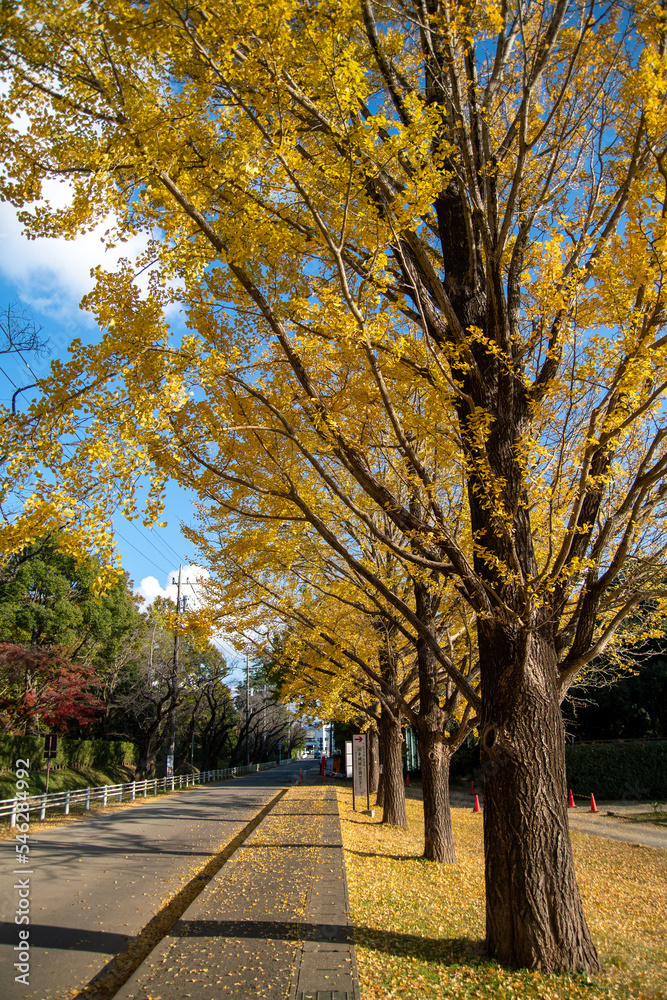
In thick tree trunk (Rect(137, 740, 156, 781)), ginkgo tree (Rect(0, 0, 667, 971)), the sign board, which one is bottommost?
thick tree trunk (Rect(137, 740, 156, 781))

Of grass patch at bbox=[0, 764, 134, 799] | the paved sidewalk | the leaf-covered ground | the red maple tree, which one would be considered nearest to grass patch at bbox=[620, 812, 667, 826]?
the leaf-covered ground

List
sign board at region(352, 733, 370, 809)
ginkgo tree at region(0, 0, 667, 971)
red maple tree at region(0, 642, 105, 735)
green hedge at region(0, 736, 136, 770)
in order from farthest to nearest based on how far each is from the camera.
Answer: red maple tree at region(0, 642, 105, 735), green hedge at region(0, 736, 136, 770), sign board at region(352, 733, 370, 809), ginkgo tree at region(0, 0, 667, 971)

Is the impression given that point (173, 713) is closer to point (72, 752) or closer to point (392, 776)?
point (72, 752)

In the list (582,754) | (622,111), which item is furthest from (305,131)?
(582,754)

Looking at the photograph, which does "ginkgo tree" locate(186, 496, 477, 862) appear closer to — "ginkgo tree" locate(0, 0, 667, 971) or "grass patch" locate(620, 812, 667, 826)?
"ginkgo tree" locate(0, 0, 667, 971)

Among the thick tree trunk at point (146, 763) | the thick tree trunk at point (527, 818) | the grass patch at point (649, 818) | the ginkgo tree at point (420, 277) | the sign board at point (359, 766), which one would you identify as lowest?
the thick tree trunk at point (146, 763)

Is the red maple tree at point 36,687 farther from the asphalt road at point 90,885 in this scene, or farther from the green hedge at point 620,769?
the green hedge at point 620,769

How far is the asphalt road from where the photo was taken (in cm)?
445

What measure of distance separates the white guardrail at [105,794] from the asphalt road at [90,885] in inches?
33.3

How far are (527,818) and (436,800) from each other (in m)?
5.41

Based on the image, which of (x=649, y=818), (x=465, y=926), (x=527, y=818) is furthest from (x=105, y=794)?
(x=527, y=818)

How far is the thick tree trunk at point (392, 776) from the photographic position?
12930 millimetres

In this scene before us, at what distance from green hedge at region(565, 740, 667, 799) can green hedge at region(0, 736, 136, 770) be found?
18.3 m

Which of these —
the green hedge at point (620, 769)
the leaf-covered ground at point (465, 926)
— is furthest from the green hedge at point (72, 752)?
the green hedge at point (620, 769)
